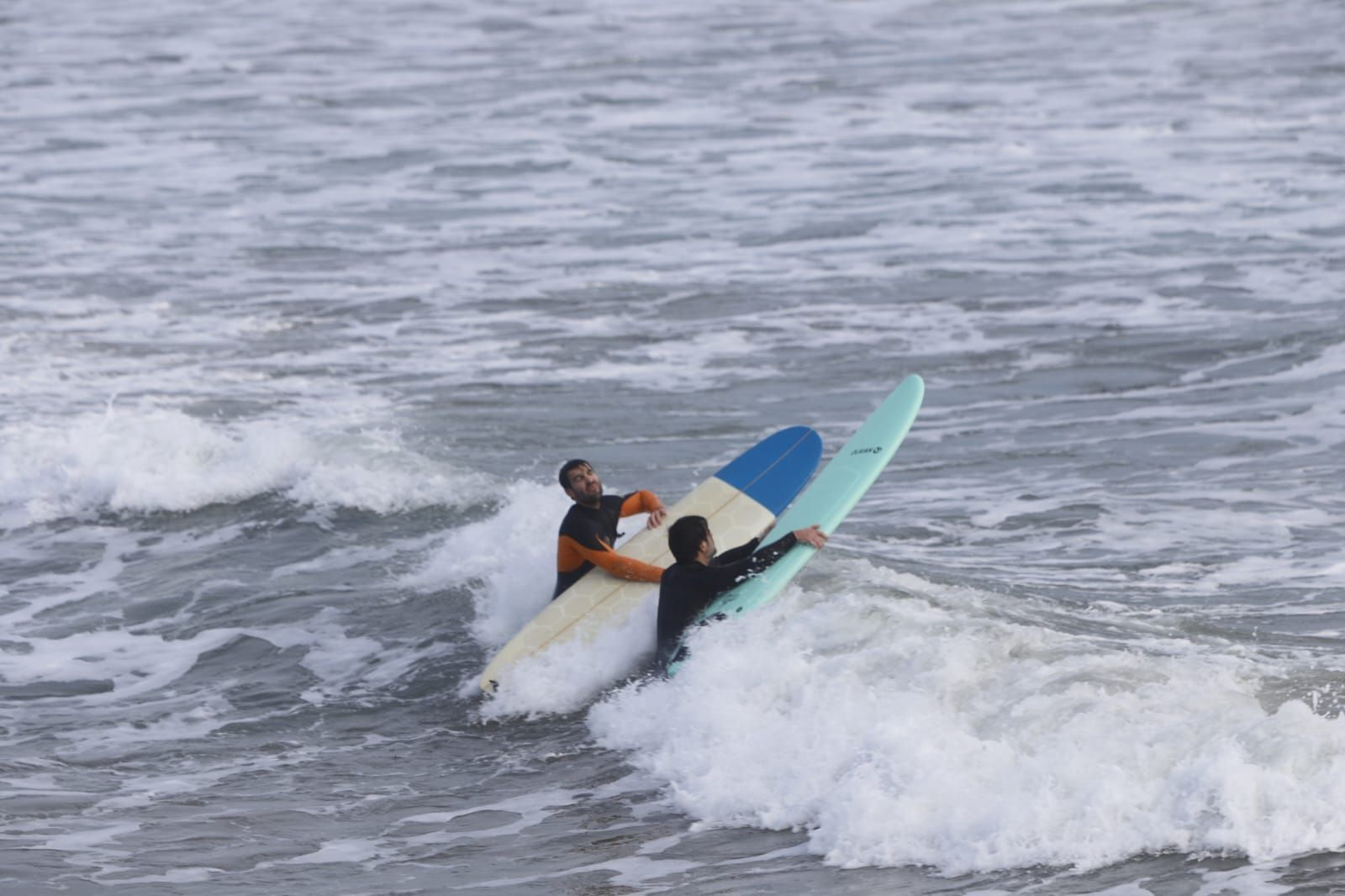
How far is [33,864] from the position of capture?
22.1ft

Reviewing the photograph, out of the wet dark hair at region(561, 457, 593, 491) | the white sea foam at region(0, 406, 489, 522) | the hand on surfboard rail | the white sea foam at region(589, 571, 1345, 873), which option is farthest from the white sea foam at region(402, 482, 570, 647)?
the hand on surfboard rail

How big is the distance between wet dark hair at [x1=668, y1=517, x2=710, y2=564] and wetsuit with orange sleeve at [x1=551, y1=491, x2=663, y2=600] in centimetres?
90

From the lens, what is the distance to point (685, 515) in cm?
976

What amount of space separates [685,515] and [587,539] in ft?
2.64

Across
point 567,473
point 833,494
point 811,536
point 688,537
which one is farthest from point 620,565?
point 833,494

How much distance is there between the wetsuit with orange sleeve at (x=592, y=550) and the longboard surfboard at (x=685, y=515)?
0.21 feet

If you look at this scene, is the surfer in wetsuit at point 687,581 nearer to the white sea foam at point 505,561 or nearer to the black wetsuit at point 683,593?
the black wetsuit at point 683,593

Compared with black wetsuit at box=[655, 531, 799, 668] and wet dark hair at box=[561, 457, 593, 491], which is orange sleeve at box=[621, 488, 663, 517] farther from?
black wetsuit at box=[655, 531, 799, 668]

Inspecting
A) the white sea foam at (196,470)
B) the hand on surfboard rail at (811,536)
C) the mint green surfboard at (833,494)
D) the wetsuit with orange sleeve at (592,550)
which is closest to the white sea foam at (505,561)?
the wetsuit with orange sleeve at (592,550)

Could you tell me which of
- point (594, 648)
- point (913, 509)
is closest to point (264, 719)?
point (594, 648)

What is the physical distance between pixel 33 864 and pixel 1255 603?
6.27m

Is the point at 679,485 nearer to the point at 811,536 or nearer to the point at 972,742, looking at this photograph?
the point at 811,536

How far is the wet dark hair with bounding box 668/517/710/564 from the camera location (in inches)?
322

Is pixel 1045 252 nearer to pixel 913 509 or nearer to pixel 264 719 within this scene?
pixel 913 509
